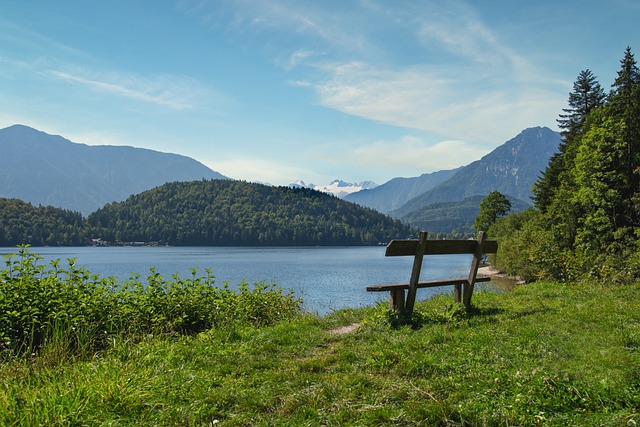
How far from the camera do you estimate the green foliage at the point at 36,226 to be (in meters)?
157

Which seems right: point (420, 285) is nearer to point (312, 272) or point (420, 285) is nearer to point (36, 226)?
point (312, 272)

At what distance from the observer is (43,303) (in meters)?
8.82

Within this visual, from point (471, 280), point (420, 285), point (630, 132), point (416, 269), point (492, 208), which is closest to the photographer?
point (416, 269)

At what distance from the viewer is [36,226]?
16888cm

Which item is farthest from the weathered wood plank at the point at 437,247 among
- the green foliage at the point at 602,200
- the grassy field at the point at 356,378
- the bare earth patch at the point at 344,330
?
the green foliage at the point at 602,200

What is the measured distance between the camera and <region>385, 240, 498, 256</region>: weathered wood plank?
9766 millimetres

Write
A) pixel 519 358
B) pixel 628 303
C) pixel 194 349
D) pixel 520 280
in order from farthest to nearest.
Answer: pixel 520 280 < pixel 628 303 < pixel 194 349 < pixel 519 358

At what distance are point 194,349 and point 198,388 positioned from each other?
7.15ft

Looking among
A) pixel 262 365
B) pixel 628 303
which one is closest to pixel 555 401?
pixel 262 365

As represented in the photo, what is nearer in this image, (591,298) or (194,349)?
(194,349)

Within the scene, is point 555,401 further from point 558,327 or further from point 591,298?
point 591,298

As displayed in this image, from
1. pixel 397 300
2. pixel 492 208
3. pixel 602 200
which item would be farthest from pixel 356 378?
pixel 492 208

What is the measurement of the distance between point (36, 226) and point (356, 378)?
194 meters

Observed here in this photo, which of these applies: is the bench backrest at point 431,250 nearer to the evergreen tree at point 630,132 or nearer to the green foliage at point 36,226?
the evergreen tree at point 630,132
